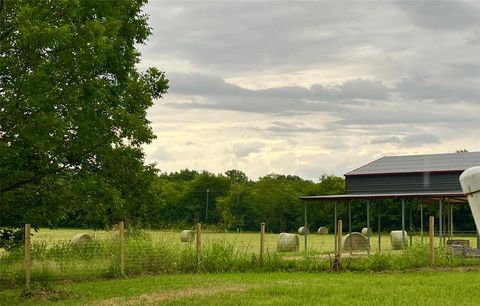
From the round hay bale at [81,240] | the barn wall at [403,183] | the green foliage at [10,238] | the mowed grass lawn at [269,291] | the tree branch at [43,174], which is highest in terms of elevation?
the barn wall at [403,183]

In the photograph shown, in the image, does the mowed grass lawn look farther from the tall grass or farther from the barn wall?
the barn wall

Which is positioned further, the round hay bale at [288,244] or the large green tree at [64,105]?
the round hay bale at [288,244]

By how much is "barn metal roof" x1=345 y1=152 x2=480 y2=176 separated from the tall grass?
22127 mm

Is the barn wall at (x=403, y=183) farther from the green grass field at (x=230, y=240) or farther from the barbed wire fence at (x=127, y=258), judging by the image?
the barbed wire fence at (x=127, y=258)

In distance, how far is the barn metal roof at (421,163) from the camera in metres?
41.4

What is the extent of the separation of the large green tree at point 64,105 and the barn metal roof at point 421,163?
28772 millimetres

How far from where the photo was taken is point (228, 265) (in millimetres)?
18766

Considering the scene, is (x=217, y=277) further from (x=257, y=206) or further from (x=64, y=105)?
(x=257, y=206)

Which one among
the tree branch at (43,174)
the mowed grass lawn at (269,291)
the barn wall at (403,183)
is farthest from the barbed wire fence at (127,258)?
the barn wall at (403,183)

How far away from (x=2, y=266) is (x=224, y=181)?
275 feet

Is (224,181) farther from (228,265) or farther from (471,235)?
(228,265)

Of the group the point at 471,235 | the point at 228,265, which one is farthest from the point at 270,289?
the point at 471,235

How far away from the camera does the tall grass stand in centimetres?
1706

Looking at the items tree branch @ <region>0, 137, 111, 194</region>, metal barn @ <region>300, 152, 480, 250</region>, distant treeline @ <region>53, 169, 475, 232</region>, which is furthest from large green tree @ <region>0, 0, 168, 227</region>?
distant treeline @ <region>53, 169, 475, 232</region>
